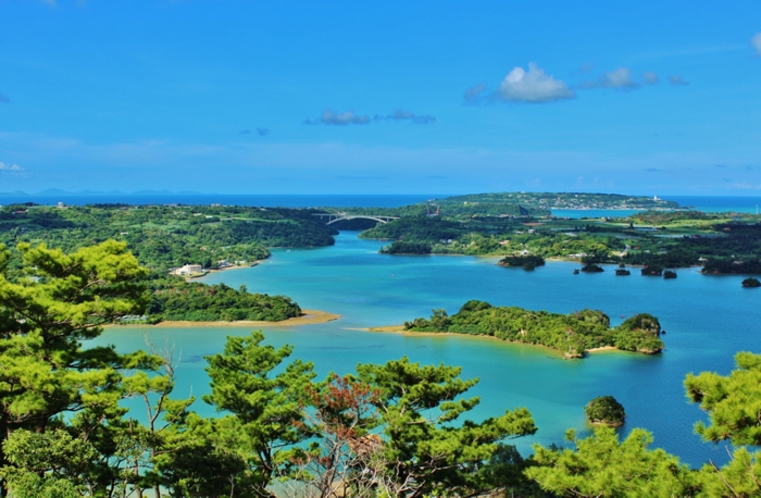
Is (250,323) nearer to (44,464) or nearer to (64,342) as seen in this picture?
(64,342)

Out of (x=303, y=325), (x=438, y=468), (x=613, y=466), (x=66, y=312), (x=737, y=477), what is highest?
(x=66, y=312)

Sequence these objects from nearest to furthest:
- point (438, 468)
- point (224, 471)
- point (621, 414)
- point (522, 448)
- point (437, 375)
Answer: point (224, 471)
point (438, 468)
point (437, 375)
point (522, 448)
point (621, 414)

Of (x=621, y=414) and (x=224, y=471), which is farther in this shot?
(x=621, y=414)

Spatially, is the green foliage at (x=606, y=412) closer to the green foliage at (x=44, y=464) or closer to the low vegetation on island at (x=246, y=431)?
the low vegetation on island at (x=246, y=431)

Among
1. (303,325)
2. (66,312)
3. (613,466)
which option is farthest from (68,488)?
(303,325)

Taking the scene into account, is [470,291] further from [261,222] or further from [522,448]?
[261,222]

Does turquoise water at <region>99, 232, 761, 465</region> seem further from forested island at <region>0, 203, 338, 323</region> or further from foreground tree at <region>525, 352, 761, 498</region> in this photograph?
foreground tree at <region>525, 352, 761, 498</region>

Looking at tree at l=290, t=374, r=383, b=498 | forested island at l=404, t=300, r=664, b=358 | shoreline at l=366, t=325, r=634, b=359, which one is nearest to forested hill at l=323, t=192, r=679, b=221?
forested island at l=404, t=300, r=664, b=358
